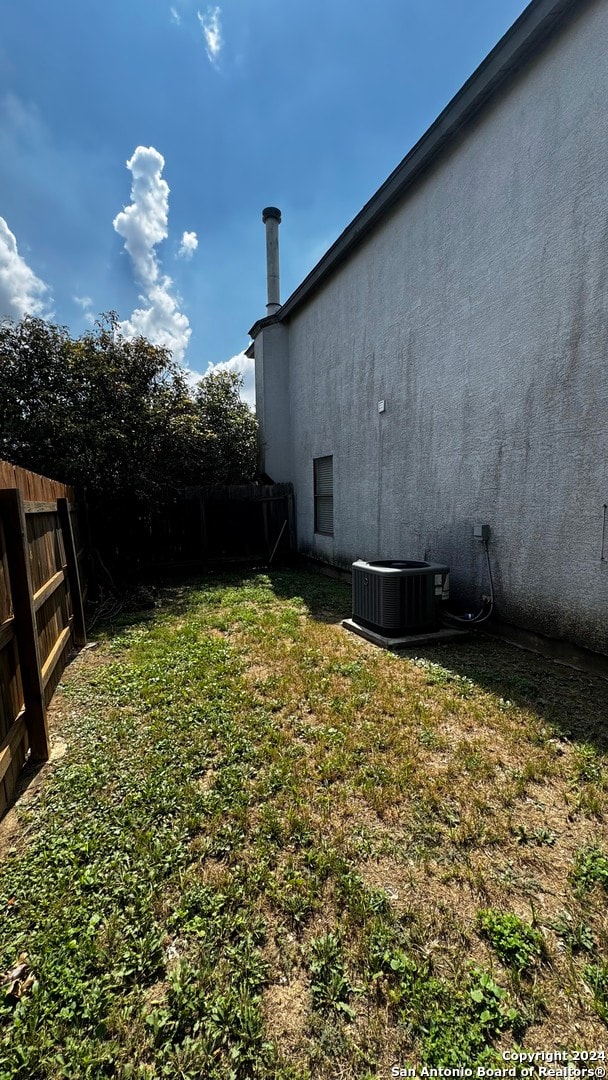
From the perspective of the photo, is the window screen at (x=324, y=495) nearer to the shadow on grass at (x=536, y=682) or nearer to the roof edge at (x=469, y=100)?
the roof edge at (x=469, y=100)

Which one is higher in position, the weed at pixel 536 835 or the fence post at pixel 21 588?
the fence post at pixel 21 588

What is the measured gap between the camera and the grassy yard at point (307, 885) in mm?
1240

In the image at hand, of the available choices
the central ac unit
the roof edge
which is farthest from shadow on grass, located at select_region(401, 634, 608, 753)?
the roof edge

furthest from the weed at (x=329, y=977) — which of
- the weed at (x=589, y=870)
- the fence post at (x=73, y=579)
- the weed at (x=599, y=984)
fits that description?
the fence post at (x=73, y=579)

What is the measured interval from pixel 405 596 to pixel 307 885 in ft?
10.2

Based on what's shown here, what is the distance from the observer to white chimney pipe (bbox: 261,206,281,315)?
10.9m

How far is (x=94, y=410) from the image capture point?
672 cm

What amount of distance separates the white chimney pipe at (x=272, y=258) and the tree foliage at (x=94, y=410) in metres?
4.70

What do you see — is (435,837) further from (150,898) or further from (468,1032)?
(150,898)

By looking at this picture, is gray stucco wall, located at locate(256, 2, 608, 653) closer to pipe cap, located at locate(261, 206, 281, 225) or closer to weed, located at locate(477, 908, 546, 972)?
weed, located at locate(477, 908, 546, 972)

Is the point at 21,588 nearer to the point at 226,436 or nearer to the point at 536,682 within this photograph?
the point at 536,682

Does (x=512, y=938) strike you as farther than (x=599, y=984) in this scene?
Yes

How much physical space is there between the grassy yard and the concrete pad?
3.30 ft

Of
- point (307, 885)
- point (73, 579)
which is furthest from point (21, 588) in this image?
point (73, 579)
